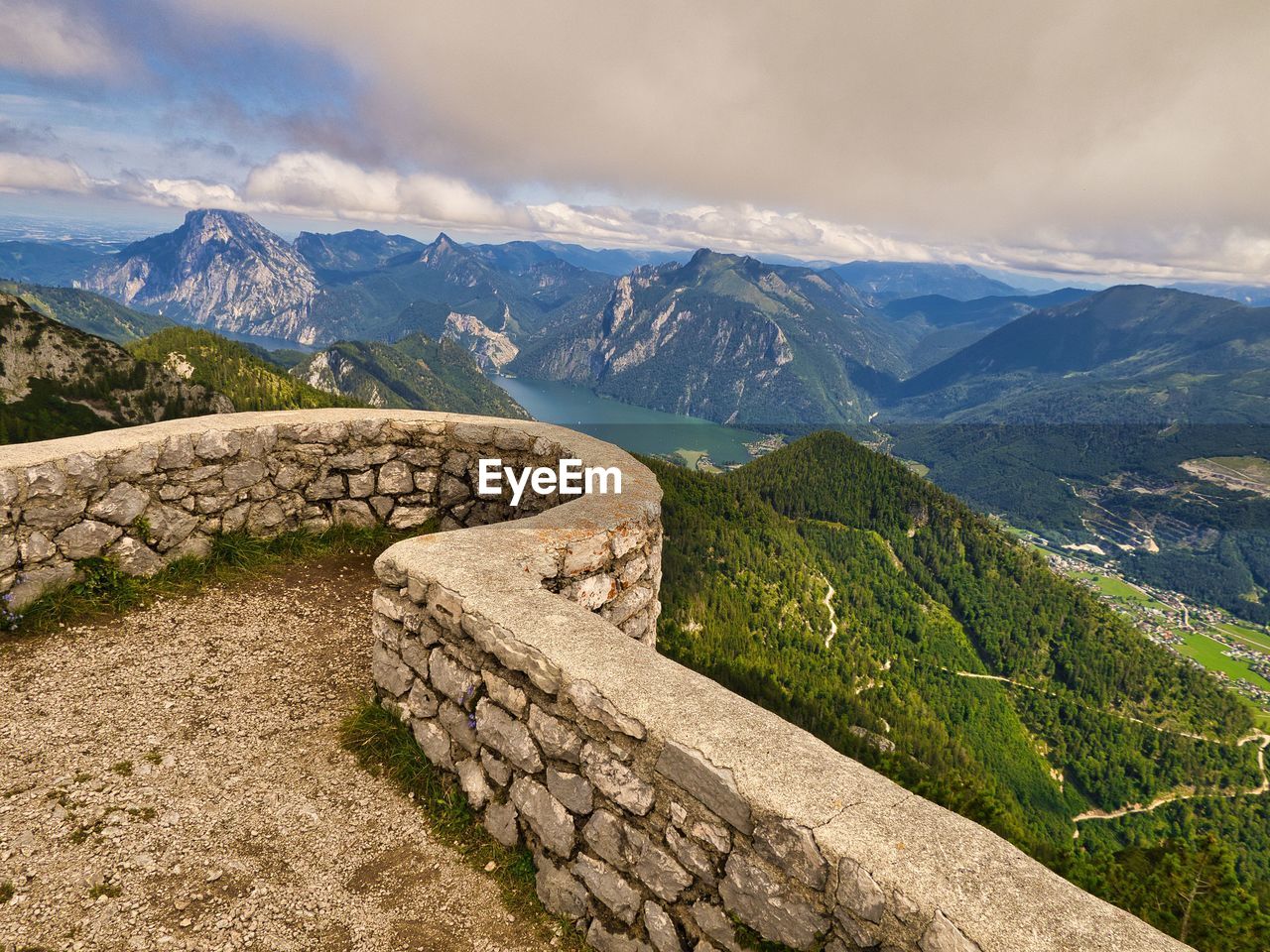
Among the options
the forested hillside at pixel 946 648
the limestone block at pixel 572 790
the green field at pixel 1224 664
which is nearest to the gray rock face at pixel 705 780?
the limestone block at pixel 572 790

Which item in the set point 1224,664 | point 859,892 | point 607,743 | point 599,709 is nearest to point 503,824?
point 607,743

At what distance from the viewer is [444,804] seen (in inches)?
235

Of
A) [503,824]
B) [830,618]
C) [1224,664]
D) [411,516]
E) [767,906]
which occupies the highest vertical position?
[767,906]

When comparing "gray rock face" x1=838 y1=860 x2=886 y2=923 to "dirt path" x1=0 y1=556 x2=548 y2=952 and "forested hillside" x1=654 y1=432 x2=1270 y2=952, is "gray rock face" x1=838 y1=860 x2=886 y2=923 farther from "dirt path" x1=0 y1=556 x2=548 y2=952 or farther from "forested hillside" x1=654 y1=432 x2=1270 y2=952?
"forested hillside" x1=654 y1=432 x2=1270 y2=952

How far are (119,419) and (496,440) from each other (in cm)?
11219

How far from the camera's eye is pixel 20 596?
25.7ft

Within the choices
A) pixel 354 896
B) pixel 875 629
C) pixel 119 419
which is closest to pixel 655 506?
pixel 354 896

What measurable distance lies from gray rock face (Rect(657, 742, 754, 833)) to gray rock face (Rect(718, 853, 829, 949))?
274mm

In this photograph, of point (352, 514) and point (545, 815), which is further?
point (352, 514)

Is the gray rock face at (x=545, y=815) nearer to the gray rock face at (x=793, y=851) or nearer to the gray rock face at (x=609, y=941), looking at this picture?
the gray rock face at (x=609, y=941)

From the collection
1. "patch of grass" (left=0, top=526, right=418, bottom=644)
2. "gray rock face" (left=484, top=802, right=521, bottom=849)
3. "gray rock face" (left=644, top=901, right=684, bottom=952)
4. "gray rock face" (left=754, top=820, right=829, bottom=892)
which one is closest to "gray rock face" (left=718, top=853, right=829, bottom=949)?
"gray rock face" (left=754, top=820, right=829, bottom=892)

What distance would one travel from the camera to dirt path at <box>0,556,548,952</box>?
186 inches

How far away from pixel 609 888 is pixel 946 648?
163 metres

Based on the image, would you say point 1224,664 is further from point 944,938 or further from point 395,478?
point 944,938
